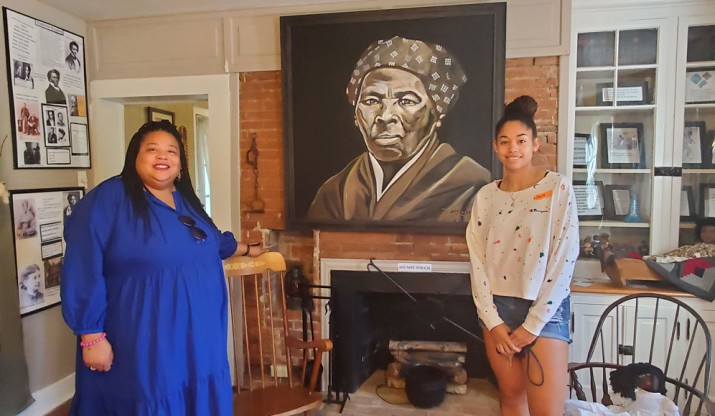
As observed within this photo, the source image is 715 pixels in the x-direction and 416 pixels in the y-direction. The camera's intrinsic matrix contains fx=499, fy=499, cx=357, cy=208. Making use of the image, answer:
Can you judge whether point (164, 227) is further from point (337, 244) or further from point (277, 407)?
point (337, 244)

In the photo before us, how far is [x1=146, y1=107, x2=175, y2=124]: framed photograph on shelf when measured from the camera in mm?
3819

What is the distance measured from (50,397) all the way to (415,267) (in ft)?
7.00

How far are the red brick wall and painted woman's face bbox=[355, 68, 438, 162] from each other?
0.44 meters

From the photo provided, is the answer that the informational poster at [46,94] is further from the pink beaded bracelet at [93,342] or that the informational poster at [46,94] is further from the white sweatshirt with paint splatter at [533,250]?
the white sweatshirt with paint splatter at [533,250]

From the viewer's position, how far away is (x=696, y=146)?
2.83 m

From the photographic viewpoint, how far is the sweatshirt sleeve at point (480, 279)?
176 cm

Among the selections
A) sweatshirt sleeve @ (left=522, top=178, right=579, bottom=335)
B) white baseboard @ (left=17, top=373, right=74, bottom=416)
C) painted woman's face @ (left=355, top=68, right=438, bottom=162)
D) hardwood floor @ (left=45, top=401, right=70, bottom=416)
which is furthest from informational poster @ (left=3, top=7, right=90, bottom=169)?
sweatshirt sleeve @ (left=522, top=178, right=579, bottom=335)

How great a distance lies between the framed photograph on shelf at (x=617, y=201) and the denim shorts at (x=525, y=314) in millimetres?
1446

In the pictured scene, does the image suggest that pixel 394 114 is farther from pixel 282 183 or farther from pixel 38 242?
pixel 38 242

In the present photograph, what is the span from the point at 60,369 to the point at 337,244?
5.71 ft

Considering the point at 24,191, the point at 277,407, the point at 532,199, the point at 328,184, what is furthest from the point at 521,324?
the point at 24,191

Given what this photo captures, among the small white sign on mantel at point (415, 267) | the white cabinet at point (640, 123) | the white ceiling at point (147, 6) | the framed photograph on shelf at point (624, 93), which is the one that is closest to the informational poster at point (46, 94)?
the white ceiling at point (147, 6)

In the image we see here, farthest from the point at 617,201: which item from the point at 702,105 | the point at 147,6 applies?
the point at 147,6

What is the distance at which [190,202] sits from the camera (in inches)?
73.5
